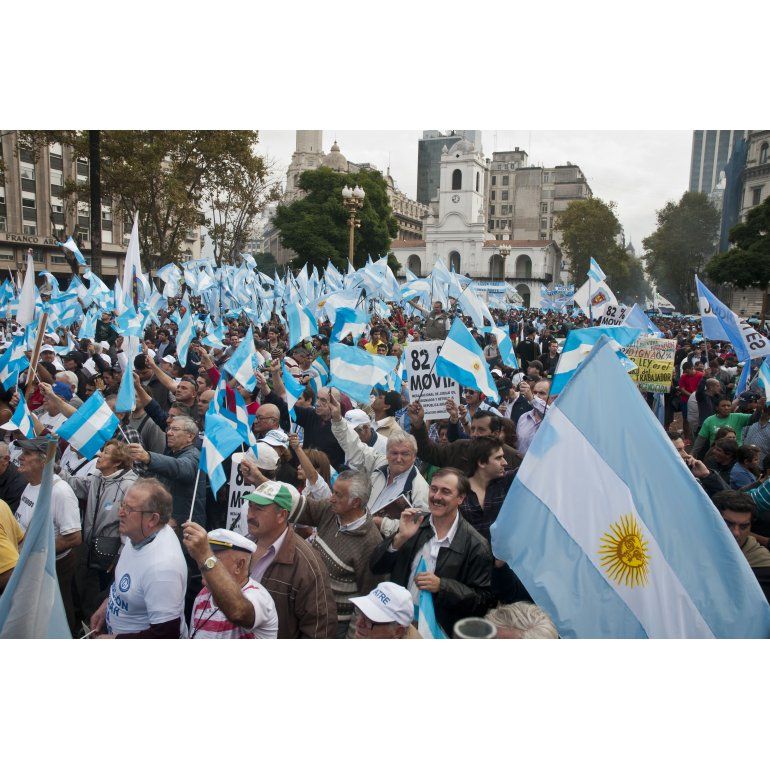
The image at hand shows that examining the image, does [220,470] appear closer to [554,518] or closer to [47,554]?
[47,554]

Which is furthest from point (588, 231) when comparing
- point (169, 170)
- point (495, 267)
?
point (169, 170)

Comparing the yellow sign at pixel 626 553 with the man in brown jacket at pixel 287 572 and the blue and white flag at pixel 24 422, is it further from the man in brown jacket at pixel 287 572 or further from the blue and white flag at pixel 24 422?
the blue and white flag at pixel 24 422

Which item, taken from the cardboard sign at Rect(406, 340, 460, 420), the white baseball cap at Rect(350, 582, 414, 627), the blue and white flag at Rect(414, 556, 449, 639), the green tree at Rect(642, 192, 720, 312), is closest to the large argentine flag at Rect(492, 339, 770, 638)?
the blue and white flag at Rect(414, 556, 449, 639)

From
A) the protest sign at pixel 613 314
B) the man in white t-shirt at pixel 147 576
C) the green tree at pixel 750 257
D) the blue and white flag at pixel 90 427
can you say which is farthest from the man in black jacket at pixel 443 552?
the green tree at pixel 750 257

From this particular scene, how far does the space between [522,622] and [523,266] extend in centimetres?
8239

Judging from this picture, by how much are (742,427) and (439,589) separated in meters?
5.45

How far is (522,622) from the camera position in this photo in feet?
10.4

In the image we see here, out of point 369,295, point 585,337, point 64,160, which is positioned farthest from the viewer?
point 64,160

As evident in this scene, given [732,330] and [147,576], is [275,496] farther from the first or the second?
[732,330]

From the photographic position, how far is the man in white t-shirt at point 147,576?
10.9 ft

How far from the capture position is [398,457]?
4.53 m

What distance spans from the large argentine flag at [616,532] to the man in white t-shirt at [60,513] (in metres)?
2.60

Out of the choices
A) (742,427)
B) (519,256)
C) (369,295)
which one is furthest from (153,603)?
(519,256)

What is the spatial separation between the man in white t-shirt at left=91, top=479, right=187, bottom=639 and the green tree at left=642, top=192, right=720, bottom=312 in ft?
196
